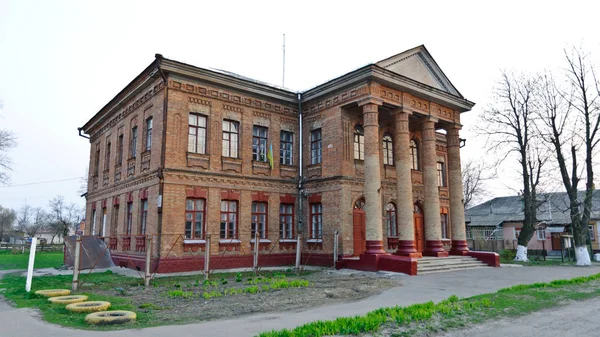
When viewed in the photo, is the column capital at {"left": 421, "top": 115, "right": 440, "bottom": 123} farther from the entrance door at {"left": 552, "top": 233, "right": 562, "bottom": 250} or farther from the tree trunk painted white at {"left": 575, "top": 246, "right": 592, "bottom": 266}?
the entrance door at {"left": 552, "top": 233, "right": 562, "bottom": 250}

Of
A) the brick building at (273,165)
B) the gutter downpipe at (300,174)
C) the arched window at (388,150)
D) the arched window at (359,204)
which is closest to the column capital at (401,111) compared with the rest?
the brick building at (273,165)

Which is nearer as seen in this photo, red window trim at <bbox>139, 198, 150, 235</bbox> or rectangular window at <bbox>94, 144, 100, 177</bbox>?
red window trim at <bbox>139, 198, 150, 235</bbox>

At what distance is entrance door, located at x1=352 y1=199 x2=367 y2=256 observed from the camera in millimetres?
19797

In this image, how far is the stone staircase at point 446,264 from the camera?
1747cm

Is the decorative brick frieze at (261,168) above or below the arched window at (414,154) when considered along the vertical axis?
below

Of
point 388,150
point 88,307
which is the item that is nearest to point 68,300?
point 88,307

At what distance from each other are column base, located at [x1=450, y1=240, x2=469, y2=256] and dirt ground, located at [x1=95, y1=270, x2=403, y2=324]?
8.07m

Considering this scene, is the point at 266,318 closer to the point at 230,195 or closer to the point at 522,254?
the point at 230,195

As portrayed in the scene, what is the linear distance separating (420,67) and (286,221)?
1052cm

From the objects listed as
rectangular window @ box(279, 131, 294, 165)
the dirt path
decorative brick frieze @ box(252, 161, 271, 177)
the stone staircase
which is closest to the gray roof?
the stone staircase

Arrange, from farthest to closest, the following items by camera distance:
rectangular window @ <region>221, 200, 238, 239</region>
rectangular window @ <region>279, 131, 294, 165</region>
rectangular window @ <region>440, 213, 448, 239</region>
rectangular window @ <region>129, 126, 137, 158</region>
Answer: rectangular window @ <region>440, 213, 448, 239</region> → rectangular window @ <region>279, 131, 294, 165</region> → rectangular window @ <region>129, 126, 137, 158</region> → rectangular window @ <region>221, 200, 238, 239</region>

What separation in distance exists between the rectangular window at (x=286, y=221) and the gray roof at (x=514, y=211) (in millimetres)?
25016

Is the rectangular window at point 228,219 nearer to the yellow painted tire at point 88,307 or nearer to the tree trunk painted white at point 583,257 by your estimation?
the yellow painted tire at point 88,307

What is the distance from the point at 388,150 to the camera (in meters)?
23.0
